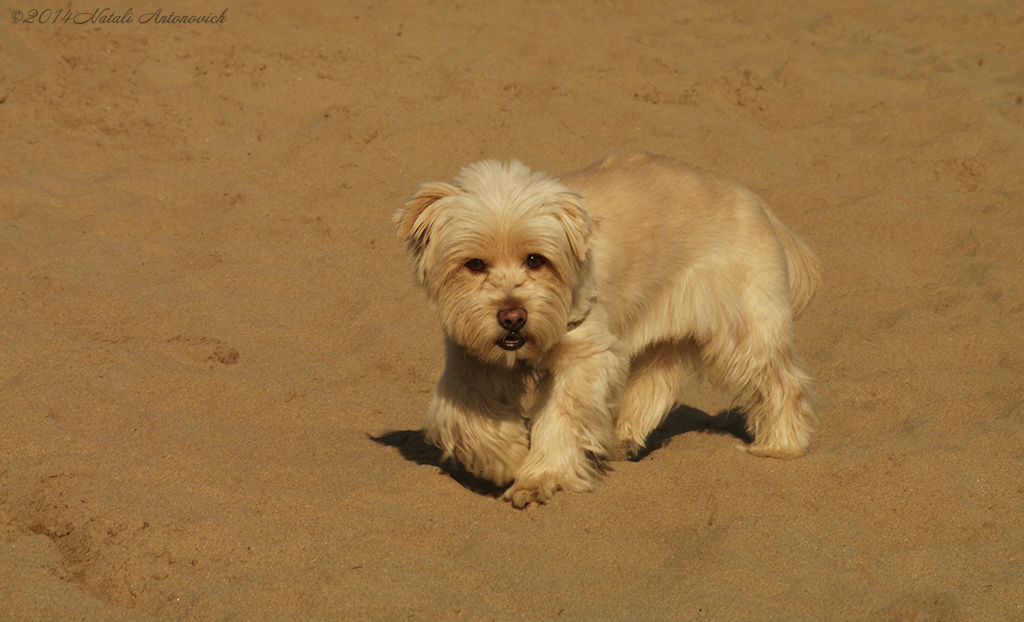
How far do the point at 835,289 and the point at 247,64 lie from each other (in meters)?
6.16

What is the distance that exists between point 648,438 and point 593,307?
1.54 m

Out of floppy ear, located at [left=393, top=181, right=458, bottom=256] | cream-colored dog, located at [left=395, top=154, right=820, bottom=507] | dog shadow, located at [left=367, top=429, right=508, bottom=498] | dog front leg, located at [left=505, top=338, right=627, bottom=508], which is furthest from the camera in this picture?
dog shadow, located at [left=367, top=429, right=508, bottom=498]

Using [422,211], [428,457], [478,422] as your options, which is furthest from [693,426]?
[422,211]

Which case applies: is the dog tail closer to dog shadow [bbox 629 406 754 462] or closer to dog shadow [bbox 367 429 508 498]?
dog shadow [bbox 629 406 754 462]

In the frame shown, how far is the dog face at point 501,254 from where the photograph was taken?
14.0ft

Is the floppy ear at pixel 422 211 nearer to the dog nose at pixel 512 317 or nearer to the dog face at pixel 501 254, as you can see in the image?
the dog face at pixel 501 254

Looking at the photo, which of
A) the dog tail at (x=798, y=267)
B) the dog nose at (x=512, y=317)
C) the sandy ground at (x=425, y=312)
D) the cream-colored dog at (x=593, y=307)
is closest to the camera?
the sandy ground at (x=425, y=312)

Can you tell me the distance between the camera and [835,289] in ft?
24.1

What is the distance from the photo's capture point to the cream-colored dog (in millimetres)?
4320

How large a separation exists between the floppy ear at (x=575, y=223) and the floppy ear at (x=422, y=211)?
496mm

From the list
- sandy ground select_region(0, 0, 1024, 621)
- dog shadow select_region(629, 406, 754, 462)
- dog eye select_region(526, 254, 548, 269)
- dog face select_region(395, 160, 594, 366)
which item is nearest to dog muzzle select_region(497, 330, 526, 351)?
dog face select_region(395, 160, 594, 366)

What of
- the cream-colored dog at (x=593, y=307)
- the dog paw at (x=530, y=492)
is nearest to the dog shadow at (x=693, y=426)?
the cream-colored dog at (x=593, y=307)

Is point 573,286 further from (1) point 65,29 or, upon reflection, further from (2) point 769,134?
(1) point 65,29

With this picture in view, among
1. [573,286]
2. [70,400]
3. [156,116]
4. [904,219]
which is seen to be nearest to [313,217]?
[156,116]
